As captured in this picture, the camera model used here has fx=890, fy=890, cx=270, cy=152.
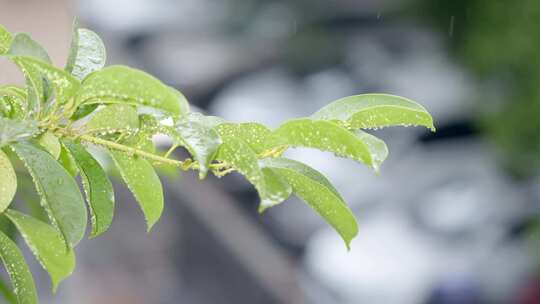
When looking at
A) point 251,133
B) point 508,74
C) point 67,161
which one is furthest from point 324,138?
point 508,74

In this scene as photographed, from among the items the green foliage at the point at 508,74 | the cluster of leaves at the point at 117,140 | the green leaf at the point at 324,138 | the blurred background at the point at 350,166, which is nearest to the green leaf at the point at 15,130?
the cluster of leaves at the point at 117,140

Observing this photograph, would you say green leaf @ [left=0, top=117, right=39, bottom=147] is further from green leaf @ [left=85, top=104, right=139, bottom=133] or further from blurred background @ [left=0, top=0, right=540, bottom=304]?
blurred background @ [left=0, top=0, right=540, bottom=304]

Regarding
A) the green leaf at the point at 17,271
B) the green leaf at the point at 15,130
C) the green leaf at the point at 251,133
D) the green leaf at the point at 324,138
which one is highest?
the green leaf at the point at 324,138

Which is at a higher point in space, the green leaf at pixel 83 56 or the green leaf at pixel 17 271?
the green leaf at pixel 83 56

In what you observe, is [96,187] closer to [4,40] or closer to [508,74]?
[4,40]

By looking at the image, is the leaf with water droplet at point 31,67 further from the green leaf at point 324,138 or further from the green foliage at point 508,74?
the green foliage at point 508,74

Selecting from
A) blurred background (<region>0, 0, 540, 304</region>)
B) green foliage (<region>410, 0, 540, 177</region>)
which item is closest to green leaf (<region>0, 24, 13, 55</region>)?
blurred background (<region>0, 0, 540, 304</region>)

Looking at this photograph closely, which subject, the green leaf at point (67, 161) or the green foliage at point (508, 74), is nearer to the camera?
the green leaf at point (67, 161)

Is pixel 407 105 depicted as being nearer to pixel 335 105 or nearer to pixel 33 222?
pixel 335 105
